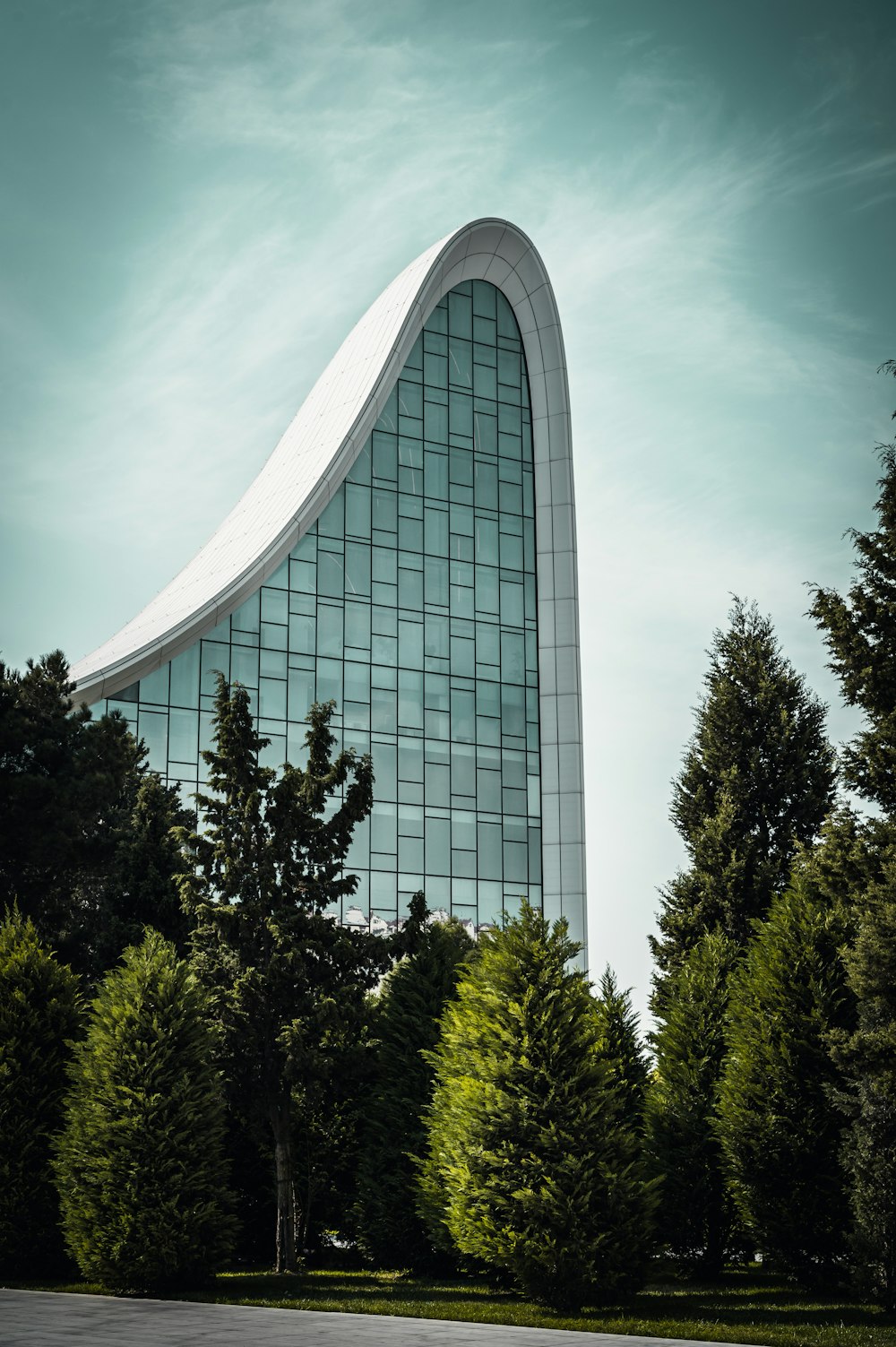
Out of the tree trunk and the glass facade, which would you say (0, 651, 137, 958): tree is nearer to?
the tree trunk

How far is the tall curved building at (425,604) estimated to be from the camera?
123 ft

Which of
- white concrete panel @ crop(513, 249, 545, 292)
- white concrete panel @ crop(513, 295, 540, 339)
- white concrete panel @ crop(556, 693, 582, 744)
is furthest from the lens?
white concrete panel @ crop(513, 295, 540, 339)

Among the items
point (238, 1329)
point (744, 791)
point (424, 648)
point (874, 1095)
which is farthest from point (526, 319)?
point (238, 1329)

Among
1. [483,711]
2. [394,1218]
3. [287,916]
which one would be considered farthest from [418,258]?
[394,1218]

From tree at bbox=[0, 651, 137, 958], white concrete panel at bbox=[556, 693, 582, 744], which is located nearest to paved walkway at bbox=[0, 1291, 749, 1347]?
tree at bbox=[0, 651, 137, 958]

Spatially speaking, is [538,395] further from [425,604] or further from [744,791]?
[744,791]

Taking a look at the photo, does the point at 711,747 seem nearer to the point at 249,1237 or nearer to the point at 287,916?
the point at 287,916

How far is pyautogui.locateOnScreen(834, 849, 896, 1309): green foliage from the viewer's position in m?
14.9

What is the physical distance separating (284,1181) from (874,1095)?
8785 millimetres

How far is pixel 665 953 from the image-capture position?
25844 mm

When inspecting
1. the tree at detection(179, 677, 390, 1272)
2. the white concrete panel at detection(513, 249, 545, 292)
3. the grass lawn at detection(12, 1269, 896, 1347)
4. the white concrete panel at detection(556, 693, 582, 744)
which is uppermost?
the white concrete panel at detection(513, 249, 545, 292)

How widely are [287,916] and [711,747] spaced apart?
1054cm

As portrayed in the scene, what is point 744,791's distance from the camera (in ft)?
85.1

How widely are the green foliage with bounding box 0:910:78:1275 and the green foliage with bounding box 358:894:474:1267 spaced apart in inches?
176
